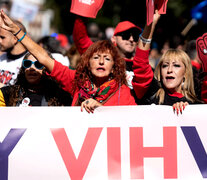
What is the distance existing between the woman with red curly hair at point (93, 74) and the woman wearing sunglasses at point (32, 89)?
0.71ft

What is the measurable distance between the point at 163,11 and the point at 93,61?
0.75 metres

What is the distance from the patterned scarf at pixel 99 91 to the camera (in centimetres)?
353

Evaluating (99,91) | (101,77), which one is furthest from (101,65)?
(99,91)

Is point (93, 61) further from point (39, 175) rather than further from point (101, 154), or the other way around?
point (39, 175)

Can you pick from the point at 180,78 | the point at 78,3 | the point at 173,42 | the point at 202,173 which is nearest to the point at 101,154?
the point at 202,173

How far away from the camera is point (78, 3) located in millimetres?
3820

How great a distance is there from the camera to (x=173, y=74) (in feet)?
12.7

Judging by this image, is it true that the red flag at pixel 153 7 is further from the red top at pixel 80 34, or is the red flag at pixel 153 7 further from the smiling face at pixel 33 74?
the smiling face at pixel 33 74

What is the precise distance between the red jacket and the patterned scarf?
6cm

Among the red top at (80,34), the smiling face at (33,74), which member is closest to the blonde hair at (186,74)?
the red top at (80,34)

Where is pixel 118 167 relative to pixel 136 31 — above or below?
below

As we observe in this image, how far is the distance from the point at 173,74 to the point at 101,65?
27.7 inches

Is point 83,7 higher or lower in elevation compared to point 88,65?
higher

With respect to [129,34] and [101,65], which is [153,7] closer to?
[101,65]
